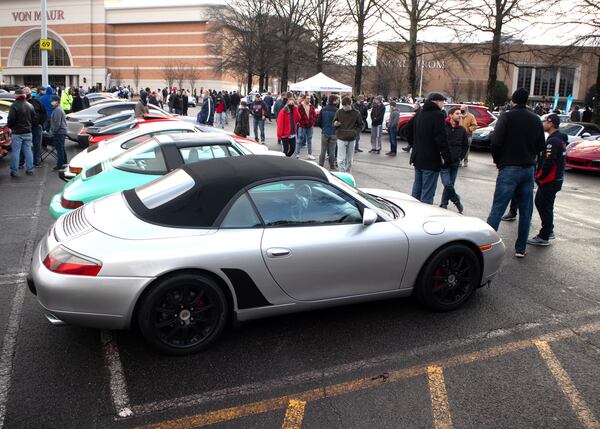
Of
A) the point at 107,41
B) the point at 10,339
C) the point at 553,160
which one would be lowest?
the point at 10,339

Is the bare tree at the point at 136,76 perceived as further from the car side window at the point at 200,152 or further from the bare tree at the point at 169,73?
the car side window at the point at 200,152

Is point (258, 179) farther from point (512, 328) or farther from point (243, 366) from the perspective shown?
point (512, 328)

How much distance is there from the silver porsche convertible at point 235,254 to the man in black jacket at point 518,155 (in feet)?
5.97

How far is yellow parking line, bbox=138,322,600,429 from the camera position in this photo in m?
2.96

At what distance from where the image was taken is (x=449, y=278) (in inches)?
177

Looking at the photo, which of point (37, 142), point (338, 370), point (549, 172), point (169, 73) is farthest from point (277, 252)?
point (169, 73)

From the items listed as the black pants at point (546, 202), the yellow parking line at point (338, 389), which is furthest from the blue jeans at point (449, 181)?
the yellow parking line at point (338, 389)

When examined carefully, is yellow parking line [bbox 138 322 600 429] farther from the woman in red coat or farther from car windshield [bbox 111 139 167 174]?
the woman in red coat

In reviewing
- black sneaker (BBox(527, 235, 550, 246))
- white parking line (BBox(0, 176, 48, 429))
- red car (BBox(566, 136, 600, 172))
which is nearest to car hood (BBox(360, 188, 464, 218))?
black sneaker (BBox(527, 235, 550, 246))

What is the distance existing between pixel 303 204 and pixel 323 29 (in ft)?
131

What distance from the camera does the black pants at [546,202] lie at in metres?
6.68

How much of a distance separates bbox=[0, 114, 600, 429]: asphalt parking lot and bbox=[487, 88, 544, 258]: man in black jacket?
1260 mm

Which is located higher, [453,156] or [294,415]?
[453,156]

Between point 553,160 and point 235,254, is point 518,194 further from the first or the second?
point 235,254
